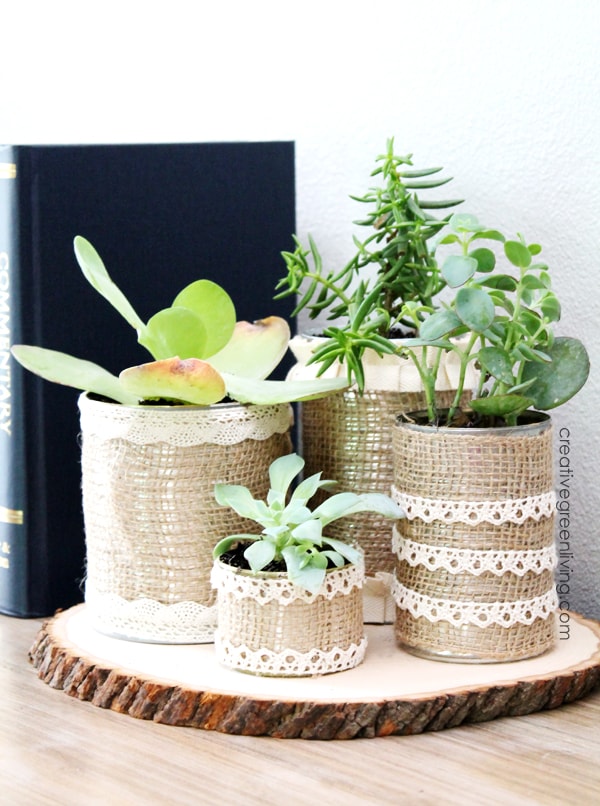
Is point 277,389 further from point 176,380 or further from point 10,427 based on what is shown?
point 10,427

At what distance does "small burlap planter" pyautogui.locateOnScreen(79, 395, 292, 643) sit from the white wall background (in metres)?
0.23

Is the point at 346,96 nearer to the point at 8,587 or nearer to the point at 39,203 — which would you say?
the point at 39,203

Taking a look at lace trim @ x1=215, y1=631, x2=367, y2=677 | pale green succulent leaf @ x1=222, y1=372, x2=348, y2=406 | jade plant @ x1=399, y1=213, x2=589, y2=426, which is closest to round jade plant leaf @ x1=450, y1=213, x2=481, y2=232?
jade plant @ x1=399, y1=213, x2=589, y2=426

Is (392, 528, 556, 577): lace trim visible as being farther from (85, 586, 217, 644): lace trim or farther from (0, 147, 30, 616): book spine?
(0, 147, 30, 616): book spine

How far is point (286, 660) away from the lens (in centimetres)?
60

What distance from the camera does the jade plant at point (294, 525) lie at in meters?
0.59

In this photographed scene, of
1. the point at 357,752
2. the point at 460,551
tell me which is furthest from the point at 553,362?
the point at 357,752

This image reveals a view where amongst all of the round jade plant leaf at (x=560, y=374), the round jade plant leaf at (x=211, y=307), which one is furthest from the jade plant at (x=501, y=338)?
the round jade plant leaf at (x=211, y=307)

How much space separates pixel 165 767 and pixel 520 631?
20 centimetres

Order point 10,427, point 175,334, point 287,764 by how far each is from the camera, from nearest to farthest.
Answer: point 287,764 → point 175,334 → point 10,427

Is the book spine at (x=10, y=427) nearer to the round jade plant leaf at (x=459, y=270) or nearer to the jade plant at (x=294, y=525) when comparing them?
the jade plant at (x=294, y=525)

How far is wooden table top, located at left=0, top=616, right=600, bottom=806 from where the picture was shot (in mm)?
521

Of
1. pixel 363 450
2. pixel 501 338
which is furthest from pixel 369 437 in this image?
pixel 501 338

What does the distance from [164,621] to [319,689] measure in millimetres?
115
